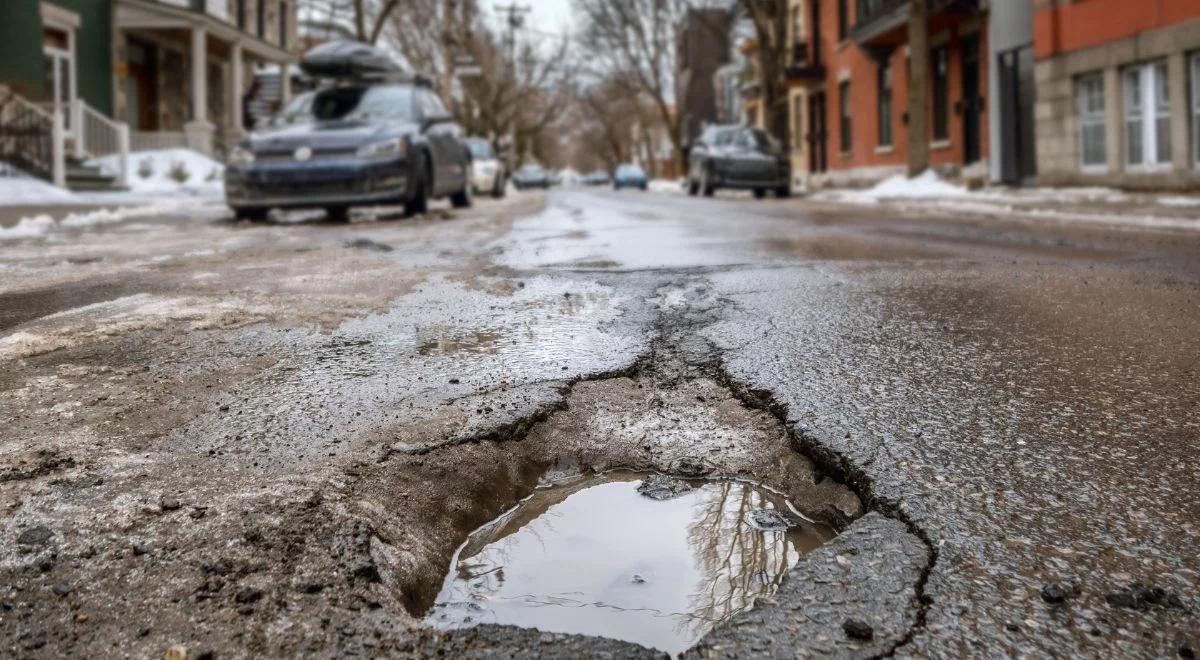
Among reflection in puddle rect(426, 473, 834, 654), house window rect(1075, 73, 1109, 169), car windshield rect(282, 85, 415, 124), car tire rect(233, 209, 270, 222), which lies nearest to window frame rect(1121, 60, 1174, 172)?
house window rect(1075, 73, 1109, 169)

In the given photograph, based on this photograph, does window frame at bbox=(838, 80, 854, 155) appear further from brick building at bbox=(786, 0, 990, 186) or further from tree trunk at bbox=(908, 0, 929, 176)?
tree trunk at bbox=(908, 0, 929, 176)

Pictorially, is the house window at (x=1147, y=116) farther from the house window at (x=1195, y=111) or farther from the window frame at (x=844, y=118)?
the window frame at (x=844, y=118)

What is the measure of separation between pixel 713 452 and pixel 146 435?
1399mm

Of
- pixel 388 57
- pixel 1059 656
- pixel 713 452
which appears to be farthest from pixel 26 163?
pixel 1059 656

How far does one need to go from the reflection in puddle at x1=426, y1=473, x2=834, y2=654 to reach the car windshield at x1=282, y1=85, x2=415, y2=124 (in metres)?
10.0

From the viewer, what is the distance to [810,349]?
3592mm

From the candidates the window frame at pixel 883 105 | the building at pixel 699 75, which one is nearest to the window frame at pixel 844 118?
the window frame at pixel 883 105

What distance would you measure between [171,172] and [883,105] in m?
16.9

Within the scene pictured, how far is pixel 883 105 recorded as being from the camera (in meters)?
→ 26.3

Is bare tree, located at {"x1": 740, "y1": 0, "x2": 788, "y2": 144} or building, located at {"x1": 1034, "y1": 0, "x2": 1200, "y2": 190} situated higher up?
bare tree, located at {"x1": 740, "y1": 0, "x2": 788, "y2": 144}

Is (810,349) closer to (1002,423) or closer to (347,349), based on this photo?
(1002,423)

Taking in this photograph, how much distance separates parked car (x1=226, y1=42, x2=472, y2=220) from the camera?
1088 centimetres

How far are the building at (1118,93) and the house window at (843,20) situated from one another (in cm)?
1199

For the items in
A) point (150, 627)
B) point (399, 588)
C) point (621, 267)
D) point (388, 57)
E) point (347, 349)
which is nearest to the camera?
point (150, 627)
